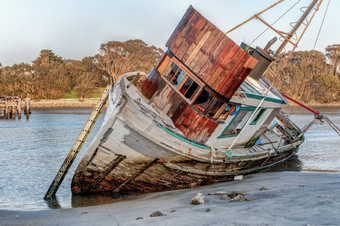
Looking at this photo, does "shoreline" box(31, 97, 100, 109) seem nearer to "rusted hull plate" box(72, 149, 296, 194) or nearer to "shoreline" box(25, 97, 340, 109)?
"shoreline" box(25, 97, 340, 109)

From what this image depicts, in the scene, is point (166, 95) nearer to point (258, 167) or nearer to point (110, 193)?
point (110, 193)

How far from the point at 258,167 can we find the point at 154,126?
6.60 m

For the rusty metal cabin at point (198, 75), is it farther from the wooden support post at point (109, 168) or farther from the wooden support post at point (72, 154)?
the wooden support post at point (109, 168)

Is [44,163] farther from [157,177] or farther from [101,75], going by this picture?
[101,75]

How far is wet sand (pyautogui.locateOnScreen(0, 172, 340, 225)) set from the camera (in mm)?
7055

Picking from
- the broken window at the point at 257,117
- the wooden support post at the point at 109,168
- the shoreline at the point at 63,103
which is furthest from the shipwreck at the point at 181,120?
the shoreline at the point at 63,103

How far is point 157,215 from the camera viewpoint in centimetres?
800

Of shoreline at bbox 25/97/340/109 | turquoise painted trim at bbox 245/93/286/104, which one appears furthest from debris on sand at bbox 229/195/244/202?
shoreline at bbox 25/97/340/109

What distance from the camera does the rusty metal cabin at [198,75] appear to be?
36.6ft

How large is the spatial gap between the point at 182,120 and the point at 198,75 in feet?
5.22

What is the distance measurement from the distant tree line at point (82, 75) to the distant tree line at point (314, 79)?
1253 inches

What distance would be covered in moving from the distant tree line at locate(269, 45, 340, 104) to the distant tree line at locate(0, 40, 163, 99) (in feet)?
104

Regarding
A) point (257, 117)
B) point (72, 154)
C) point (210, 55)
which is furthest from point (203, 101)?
point (72, 154)

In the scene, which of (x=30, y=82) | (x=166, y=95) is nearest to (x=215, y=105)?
(x=166, y=95)
